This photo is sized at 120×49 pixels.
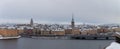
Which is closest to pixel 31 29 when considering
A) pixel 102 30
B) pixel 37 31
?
pixel 37 31

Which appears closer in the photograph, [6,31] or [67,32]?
[6,31]

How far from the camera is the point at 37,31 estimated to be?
5369 inches

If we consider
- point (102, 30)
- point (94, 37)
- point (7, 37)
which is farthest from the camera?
point (102, 30)

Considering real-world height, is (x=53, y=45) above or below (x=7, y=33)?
above

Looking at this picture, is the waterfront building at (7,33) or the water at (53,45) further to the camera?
the waterfront building at (7,33)

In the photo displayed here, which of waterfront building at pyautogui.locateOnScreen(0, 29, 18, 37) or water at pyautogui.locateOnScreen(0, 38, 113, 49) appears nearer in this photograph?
water at pyautogui.locateOnScreen(0, 38, 113, 49)

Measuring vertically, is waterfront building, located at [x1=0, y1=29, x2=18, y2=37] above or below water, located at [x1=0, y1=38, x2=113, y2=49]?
below

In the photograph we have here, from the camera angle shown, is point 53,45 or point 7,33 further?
point 7,33

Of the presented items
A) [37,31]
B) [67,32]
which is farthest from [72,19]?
[37,31]

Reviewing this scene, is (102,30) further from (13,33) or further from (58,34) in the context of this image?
(13,33)

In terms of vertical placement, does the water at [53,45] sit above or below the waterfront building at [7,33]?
above

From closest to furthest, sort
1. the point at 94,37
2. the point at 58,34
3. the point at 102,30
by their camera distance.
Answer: the point at 94,37, the point at 58,34, the point at 102,30

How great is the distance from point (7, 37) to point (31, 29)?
34.7 m

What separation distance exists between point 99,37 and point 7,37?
3181cm
